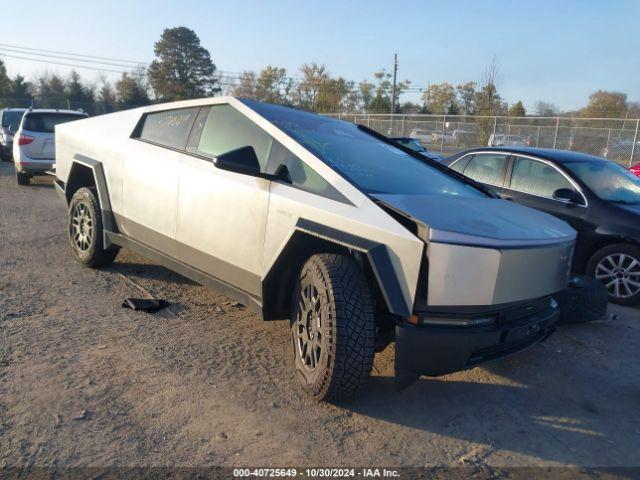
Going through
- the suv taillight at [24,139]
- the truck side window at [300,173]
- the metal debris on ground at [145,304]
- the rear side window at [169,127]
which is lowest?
the metal debris on ground at [145,304]

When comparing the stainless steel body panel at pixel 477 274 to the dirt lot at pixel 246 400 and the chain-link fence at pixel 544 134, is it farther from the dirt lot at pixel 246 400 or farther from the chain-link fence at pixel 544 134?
the chain-link fence at pixel 544 134

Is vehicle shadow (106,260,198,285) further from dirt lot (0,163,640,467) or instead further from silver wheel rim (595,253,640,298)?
silver wheel rim (595,253,640,298)

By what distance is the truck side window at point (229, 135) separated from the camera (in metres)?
3.58

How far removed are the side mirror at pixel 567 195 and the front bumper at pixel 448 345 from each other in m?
3.36

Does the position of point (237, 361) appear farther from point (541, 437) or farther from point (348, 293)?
point (541, 437)

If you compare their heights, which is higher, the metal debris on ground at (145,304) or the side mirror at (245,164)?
the side mirror at (245,164)

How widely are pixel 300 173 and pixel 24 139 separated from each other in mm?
9984

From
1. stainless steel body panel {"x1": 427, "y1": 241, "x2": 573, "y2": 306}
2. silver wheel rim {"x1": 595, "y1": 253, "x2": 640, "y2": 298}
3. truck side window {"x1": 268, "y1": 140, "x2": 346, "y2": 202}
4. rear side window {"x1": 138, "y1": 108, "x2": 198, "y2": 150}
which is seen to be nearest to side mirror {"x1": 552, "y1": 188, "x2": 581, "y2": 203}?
silver wheel rim {"x1": 595, "y1": 253, "x2": 640, "y2": 298}

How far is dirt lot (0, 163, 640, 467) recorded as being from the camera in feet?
8.49

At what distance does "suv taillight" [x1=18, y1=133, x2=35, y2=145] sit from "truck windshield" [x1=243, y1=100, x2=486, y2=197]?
904cm

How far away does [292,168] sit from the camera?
3330mm

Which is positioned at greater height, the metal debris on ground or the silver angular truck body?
the silver angular truck body

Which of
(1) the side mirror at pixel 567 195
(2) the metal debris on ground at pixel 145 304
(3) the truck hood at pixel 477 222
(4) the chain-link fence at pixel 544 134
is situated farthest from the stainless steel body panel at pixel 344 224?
(4) the chain-link fence at pixel 544 134

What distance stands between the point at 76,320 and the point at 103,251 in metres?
1.23
